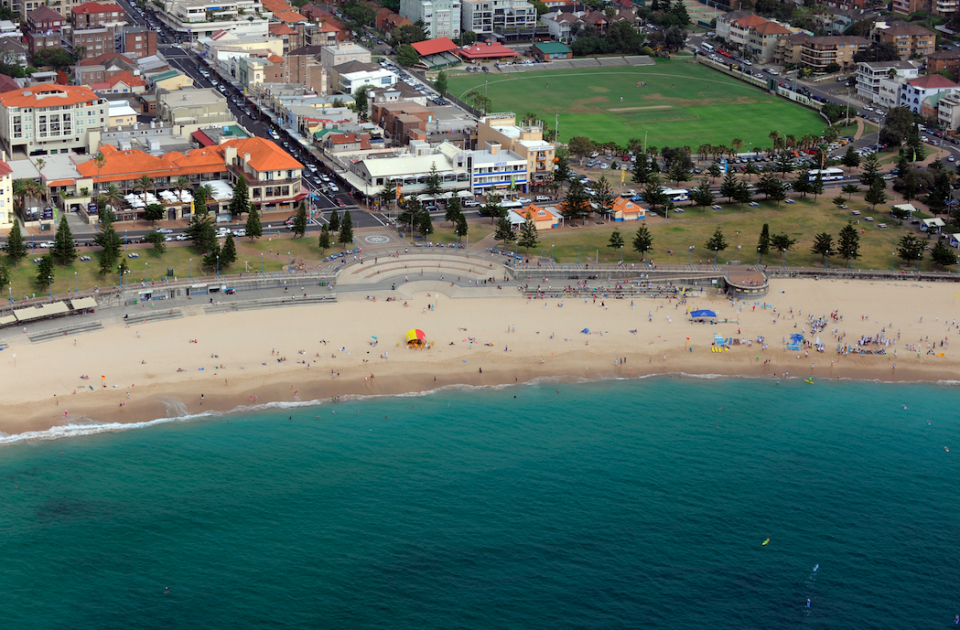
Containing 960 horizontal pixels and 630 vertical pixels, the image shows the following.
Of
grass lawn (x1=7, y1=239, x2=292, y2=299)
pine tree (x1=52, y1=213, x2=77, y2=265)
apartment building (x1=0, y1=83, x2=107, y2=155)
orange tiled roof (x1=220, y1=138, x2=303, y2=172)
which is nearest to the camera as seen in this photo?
grass lawn (x1=7, y1=239, x2=292, y2=299)

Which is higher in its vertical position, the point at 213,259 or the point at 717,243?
the point at 717,243

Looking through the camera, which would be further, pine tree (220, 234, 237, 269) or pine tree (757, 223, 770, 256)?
pine tree (757, 223, 770, 256)

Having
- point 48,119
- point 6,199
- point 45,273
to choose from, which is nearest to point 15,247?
point 45,273

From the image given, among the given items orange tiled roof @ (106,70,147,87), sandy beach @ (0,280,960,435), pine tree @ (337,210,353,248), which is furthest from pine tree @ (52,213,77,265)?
orange tiled roof @ (106,70,147,87)

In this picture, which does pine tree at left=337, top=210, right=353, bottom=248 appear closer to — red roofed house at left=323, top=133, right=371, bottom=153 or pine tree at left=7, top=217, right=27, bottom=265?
red roofed house at left=323, top=133, right=371, bottom=153

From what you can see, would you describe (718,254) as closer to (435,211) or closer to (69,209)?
(435,211)

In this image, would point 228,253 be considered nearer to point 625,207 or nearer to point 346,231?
point 346,231
